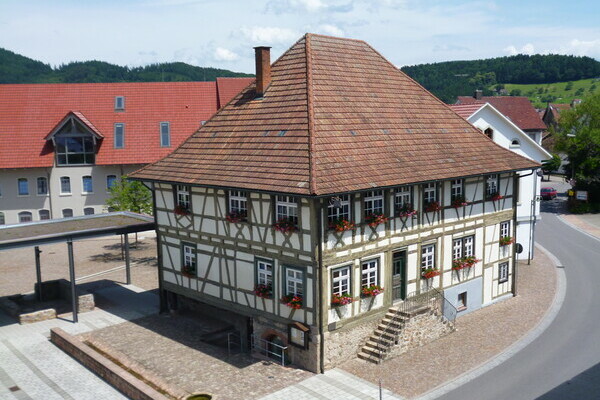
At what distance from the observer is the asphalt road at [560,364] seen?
56.5 feet

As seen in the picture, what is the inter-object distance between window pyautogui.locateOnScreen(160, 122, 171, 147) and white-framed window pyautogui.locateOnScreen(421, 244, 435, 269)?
80.6ft

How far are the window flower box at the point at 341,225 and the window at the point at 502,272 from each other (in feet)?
31.4

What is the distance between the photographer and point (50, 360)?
19.8m

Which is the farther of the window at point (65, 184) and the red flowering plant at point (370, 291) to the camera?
the window at point (65, 184)

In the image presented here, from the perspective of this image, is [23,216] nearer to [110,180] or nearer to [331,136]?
[110,180]

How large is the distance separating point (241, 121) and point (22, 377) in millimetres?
10949

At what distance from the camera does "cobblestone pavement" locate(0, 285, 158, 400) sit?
17.6m

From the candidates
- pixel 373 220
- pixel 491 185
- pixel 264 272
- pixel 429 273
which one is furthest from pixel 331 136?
pixel 491 185

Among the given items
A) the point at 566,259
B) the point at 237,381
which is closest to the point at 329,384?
the point at 237,381

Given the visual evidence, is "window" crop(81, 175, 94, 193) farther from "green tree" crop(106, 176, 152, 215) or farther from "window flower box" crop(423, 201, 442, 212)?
"window flower box" crop(423, 201, 442, 212)

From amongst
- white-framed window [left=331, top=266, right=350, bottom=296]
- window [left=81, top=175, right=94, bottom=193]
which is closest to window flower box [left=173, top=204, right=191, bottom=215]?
white-framed window [left=331, top=266, right=350, bottom=296]

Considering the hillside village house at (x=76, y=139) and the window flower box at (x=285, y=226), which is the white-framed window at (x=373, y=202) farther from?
the hillside village house at (x=76, y=139)

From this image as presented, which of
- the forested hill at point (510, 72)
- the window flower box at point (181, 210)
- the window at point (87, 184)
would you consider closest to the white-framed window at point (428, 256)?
the window flower box at point (181, 210)

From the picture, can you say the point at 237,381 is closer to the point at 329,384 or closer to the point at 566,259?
the point at 329,384
